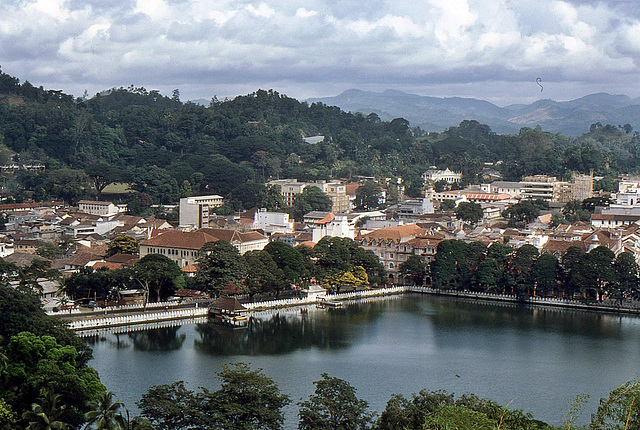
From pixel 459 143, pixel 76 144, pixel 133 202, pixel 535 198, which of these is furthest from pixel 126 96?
pixel 535 198

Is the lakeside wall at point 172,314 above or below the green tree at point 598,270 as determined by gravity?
below

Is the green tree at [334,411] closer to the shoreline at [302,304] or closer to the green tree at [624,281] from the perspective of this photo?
the shoreline at [302,304]

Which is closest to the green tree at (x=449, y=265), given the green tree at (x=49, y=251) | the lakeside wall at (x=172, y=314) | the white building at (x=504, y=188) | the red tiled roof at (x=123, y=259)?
the lakeside wall at (x=172, y=314)

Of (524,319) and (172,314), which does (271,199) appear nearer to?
(172,314)

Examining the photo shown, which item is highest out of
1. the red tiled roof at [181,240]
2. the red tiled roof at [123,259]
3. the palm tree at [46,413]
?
the red tiled roof at [181,240]

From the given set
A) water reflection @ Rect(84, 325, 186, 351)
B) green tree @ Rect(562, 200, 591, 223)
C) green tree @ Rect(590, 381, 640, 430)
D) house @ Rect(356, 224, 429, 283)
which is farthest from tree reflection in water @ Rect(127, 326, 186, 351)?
green tree @ Rect(562, 200, 591, 223)

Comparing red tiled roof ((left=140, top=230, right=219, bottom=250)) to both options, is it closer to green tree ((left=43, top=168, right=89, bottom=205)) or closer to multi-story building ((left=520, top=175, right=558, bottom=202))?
green tree ((left=43, top=168, right=89, bottom=205))
